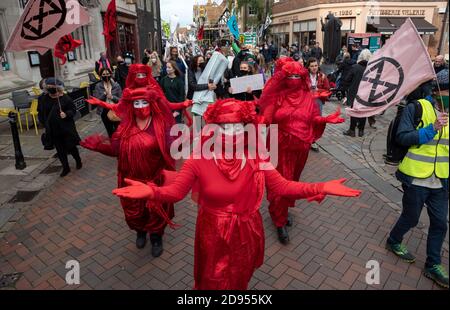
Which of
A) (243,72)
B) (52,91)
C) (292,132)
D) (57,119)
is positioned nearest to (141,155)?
(292,132)

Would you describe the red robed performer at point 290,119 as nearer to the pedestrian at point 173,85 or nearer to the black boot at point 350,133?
the pedestrian at point 173,85

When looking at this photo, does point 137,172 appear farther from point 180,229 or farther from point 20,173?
point 20,173

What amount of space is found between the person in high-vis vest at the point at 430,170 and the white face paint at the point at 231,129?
6.02ft

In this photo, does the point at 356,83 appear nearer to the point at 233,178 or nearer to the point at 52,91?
the point at 52,91

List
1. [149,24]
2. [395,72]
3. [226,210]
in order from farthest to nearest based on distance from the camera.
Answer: [149,24]
[395,72]
[226,210]

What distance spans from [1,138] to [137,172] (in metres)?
6.66

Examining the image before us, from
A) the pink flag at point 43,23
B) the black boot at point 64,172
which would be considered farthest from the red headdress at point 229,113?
the black boot at point 64,172

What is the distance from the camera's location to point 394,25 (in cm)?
2562

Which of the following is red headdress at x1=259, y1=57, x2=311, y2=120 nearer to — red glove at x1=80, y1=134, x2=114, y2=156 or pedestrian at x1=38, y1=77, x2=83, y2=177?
red glove at x1=80, y1=134, x2=114, y2=156

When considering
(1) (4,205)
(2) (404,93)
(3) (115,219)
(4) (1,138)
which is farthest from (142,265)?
(4) (1,138)

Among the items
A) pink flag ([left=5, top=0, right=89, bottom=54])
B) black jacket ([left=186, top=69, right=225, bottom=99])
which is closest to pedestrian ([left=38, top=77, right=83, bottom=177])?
pink flag ([left=5, top=0, right=89, bottom=54])

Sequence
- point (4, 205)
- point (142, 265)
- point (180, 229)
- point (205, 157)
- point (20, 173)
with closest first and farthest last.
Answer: point (205, 157) → point (142, 265) → point (180, 229) → point (4, 205) → point (20, 173)

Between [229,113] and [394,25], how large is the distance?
28235 mm

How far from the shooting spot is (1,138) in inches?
328
